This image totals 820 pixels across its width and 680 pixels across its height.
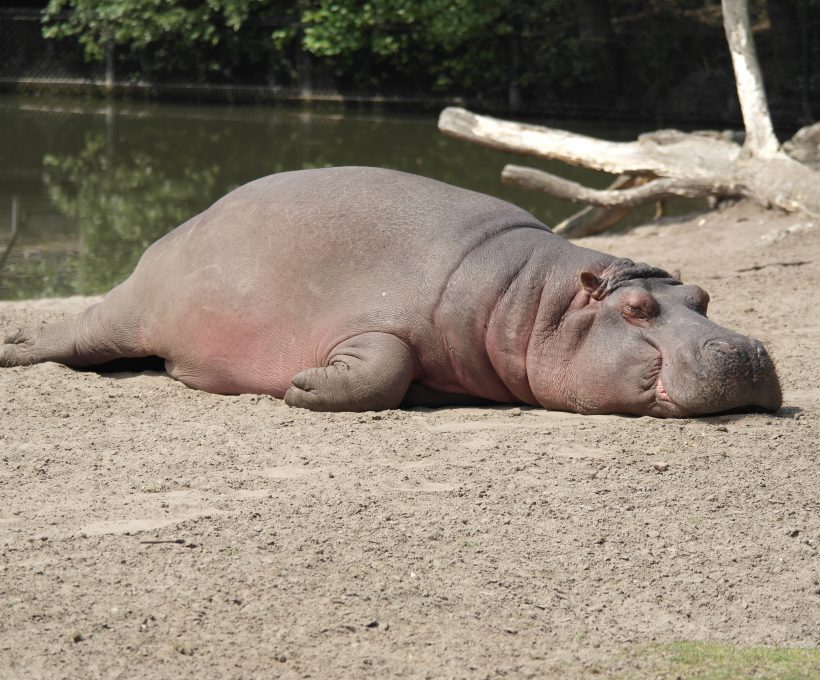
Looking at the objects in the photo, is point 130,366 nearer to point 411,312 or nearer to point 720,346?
point 411,312

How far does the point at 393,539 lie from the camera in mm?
3844

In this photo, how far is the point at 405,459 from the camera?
461 cm

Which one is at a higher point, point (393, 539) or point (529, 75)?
point (529, 75)

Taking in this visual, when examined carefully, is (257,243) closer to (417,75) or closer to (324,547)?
(324,547)

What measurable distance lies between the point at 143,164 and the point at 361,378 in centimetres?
1075

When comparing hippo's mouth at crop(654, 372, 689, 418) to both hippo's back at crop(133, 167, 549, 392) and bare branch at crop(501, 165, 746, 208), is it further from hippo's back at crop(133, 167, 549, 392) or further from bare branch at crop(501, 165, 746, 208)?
bare branch at crop(501, 165, 746, 208)

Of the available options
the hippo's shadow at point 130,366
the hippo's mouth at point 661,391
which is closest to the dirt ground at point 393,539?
the hippo's mouth at point 661,391

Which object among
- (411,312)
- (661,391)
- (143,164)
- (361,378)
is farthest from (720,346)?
(143,164)

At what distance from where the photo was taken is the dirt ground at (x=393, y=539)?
3.23m

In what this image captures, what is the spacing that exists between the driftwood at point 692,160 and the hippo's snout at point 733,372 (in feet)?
15.0

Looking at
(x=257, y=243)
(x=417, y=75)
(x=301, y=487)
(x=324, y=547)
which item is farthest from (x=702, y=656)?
(x=417, y=75)

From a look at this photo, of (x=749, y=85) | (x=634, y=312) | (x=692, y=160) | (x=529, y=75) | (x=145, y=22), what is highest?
(x=145, y=22)

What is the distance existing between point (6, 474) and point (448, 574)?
1.78 meters

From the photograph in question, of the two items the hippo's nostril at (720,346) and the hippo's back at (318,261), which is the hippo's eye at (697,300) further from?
the hippo's back at (318,261)
